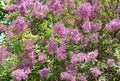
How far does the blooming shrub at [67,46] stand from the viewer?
4.23 metres

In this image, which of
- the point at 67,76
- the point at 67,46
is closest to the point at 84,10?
the point at 67,46

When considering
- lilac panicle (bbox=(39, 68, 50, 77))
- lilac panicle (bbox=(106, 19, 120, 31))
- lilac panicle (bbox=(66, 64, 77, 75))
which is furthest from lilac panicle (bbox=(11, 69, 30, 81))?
lilac panicle (bbox=(106, 19, 120, 31))

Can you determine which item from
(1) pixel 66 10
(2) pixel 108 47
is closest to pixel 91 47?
(2) pixel 108 47

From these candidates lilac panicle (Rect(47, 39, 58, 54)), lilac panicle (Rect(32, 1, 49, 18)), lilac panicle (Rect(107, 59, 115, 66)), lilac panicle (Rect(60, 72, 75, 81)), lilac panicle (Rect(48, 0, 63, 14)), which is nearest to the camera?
lilac panicle (Rect(60, 72, 75, 81))

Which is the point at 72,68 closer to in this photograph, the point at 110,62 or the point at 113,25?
the point at 110,62

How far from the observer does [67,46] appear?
14.3 feet

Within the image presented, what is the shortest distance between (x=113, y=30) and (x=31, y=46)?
39.2 inches

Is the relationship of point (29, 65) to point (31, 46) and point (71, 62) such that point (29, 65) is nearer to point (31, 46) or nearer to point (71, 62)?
point (31, 46)

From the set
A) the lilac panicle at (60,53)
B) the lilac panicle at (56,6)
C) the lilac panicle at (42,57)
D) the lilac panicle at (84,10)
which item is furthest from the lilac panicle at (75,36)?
the lilac panicle at (56,6)

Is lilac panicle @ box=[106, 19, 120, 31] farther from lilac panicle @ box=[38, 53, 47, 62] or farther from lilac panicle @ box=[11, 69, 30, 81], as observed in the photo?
lilac panicle @ box=[11, 69, 30, 81]

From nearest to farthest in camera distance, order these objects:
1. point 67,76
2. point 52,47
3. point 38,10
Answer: point 67,76 < point 52,47 < point 38,10

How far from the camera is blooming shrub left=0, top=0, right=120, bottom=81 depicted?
4.23 m

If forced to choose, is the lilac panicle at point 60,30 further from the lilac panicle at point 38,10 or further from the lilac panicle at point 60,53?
the lilac panicle at point 38,10

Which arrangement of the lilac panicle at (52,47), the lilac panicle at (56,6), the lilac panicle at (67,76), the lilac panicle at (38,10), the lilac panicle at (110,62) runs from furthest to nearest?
the lilac panicle at (38,10) < the lilac panicle at (56,6) < the lilac panicle at (110,62) < the lilac panicle at (52,47) < the lilac panicle at (67,76)
